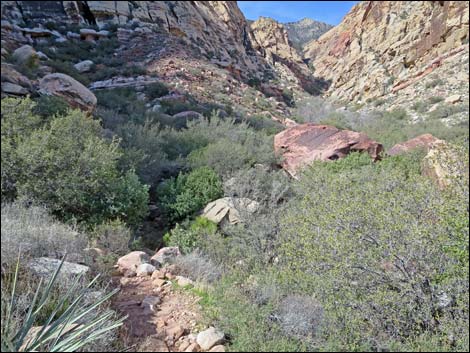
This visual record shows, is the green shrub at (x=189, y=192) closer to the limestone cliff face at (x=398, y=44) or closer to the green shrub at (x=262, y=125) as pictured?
the green shrub at (x=262, y=125)

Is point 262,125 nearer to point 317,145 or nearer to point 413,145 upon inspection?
point 317,145

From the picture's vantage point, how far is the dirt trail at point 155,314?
2.36 m

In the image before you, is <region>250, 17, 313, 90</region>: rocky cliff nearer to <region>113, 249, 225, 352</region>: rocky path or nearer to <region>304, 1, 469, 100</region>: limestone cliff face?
<region>304, 1, 469, 100</region>: limestone cliff face

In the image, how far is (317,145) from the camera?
8.05 m

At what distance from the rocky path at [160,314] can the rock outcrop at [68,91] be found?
5.93 meters

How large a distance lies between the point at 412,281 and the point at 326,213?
45.3 inches

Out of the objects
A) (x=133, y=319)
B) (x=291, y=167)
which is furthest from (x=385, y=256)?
(x=291, y=167)

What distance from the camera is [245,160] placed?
282 inches

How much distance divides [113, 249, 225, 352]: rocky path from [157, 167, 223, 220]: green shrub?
1.84 m

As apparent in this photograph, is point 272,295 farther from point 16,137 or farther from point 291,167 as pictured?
point 291,167

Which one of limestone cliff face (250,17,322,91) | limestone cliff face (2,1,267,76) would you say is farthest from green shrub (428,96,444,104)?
limestone cliff face (250,17,322,91)

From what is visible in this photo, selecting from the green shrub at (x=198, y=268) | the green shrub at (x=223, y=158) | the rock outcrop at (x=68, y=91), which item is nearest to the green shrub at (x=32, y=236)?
the green shrub at (x=198, y=268)

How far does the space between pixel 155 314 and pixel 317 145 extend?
6275 millimetres

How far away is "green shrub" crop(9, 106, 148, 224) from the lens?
4215mm
